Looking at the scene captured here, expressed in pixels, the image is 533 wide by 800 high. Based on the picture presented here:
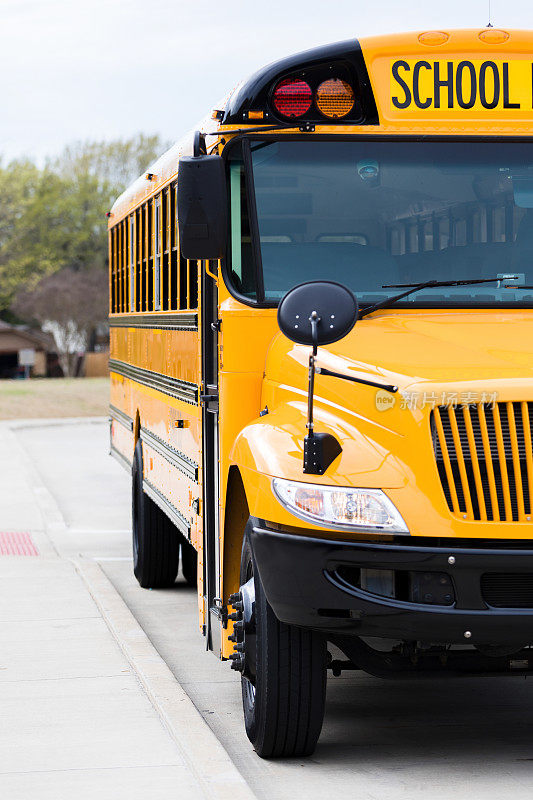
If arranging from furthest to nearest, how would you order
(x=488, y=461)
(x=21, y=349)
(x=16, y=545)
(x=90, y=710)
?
1. (x=21, y=349)
2. (x=16, y=545)
3. (x=90, y=710)
4. (x=488, y=461)

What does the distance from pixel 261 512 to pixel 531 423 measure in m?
0.99

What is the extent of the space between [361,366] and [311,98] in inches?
49.3

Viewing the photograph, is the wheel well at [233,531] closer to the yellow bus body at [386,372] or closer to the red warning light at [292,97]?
the yellow bus body at [386,372]

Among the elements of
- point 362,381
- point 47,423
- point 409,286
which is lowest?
point 47,423

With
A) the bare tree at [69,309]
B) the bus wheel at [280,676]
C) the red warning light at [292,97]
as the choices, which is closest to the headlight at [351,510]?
the bus wheel at [280,676]

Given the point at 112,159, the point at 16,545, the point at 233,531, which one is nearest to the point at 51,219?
the point at 112,159

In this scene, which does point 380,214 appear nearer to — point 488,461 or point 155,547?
point 488,461

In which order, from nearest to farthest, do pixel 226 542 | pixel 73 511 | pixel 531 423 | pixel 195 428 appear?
pixel 531 423
pixel 226 542
pixel 195 428
pixel 73 511

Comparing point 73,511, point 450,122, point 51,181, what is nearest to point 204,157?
point 450,122

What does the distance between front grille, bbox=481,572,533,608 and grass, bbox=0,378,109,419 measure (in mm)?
30695

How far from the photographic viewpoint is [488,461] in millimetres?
4547

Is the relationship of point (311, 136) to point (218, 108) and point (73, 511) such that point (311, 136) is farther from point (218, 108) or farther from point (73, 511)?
point (73, 511)

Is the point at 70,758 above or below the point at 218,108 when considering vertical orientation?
below

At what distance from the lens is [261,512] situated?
4.88 m
